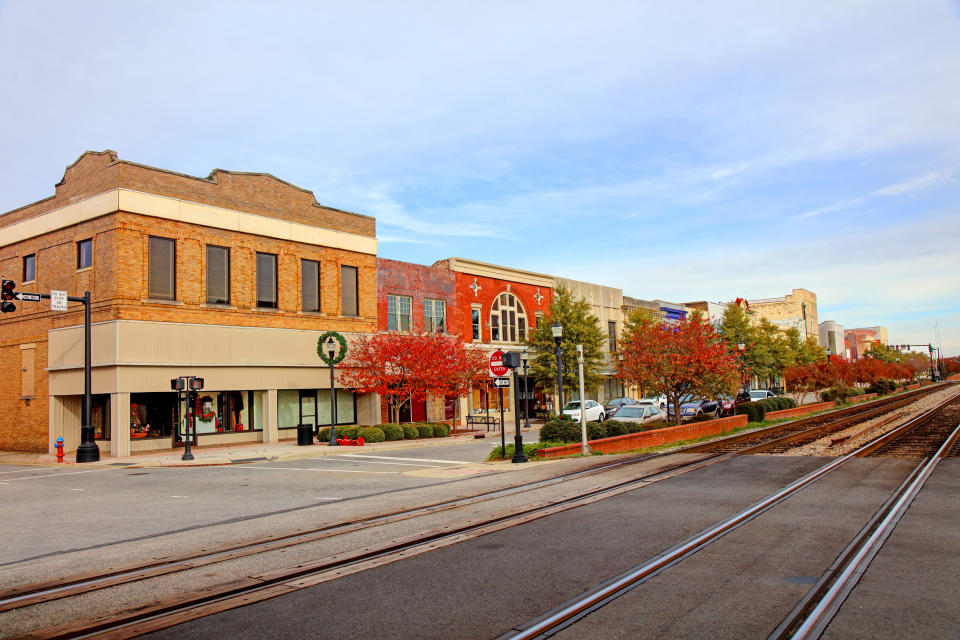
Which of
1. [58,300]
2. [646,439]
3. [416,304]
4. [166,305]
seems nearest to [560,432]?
[646,439]

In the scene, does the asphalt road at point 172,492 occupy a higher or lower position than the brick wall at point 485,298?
lower

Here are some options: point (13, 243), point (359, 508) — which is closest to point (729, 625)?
point (359, 508)

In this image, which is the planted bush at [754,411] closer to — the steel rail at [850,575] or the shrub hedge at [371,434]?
the shrub hedge at [371,434]

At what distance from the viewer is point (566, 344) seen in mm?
44562

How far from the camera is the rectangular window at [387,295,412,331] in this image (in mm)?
37719

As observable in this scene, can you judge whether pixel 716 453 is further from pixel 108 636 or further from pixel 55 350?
pixel 55 350

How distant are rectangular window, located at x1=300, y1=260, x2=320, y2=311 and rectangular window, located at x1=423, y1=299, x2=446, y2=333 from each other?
7785 mm

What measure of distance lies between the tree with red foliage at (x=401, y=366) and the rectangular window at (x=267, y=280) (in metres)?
4.48

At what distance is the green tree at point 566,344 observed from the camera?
44.7m

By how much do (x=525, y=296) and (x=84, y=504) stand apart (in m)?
37.0

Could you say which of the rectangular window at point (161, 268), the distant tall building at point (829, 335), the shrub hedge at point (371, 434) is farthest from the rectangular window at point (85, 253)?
the distant tall building at point (829, 335)

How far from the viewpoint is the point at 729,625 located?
5.51 meters

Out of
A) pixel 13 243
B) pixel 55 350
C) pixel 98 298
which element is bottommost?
pixel 55 350

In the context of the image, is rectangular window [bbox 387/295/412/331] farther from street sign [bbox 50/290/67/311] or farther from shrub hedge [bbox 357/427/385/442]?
street sign [bbox 50/290/67/311]
